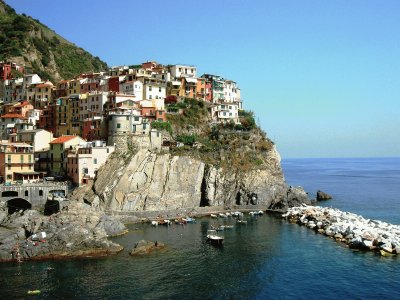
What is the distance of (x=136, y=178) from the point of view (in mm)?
74438

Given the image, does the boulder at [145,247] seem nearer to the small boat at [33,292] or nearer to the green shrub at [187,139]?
the small boat at [33,292]

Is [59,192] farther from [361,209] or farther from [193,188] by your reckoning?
[361,209]

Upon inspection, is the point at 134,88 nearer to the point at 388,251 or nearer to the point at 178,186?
the point at 178,186

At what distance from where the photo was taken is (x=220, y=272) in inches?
1816

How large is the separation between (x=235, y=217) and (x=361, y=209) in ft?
95.1

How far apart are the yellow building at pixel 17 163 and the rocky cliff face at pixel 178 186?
10580 millimetres

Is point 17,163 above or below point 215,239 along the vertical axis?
above

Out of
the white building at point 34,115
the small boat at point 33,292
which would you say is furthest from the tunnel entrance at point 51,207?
the white building at point 34,115

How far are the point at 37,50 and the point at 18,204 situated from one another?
71754mm

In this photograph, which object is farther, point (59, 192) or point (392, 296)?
point (59, 192)

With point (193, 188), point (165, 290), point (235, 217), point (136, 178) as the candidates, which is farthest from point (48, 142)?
point (165, 290)

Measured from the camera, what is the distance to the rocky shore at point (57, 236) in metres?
51.2

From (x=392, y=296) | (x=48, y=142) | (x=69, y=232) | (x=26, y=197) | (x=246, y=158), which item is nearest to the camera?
(x=392, y=296)

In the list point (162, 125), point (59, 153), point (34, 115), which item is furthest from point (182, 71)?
point (59, 153)
